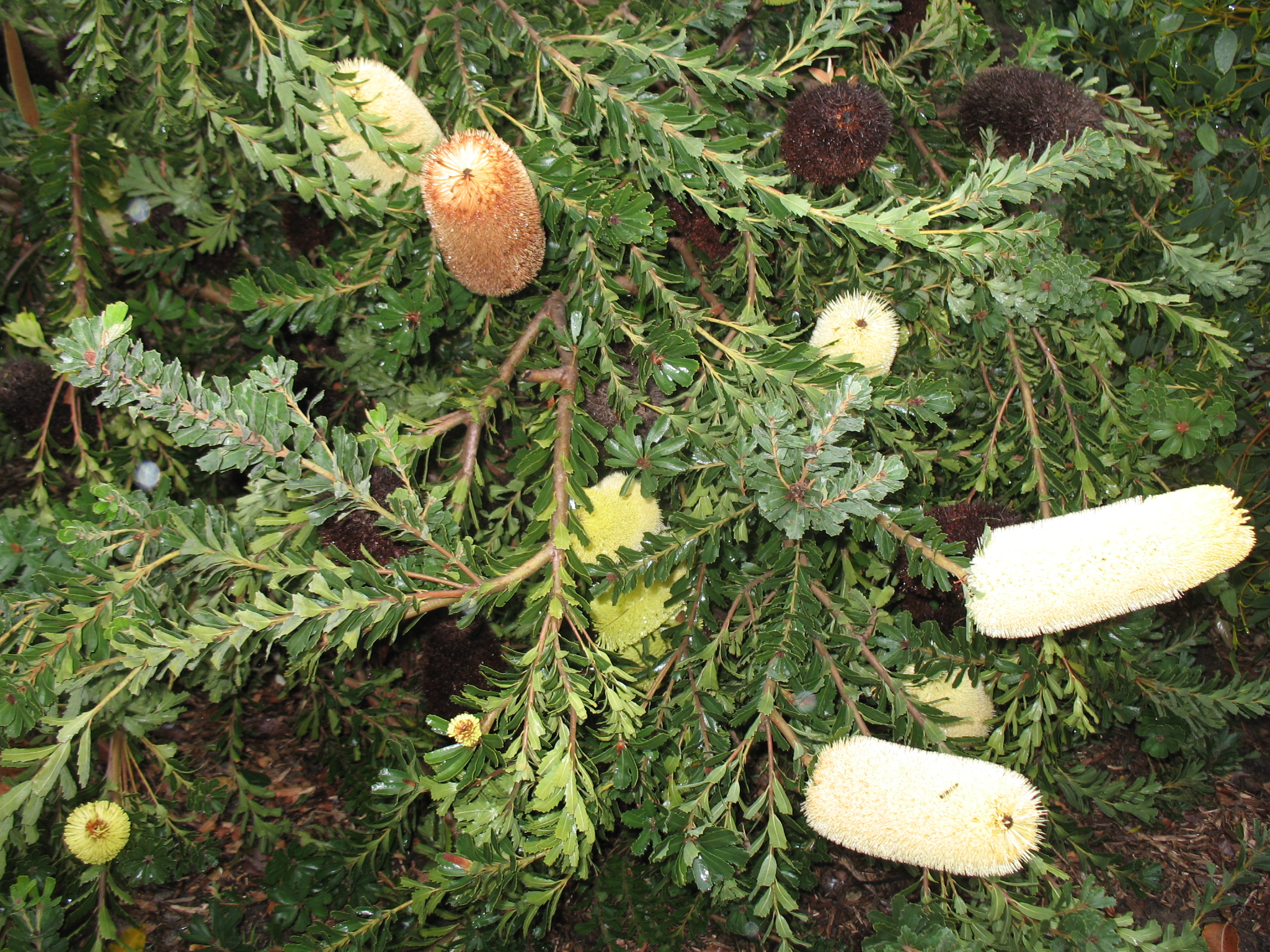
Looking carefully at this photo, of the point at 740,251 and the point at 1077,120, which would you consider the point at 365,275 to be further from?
the point at 1077,120

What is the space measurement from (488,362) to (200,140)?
29.3 inches

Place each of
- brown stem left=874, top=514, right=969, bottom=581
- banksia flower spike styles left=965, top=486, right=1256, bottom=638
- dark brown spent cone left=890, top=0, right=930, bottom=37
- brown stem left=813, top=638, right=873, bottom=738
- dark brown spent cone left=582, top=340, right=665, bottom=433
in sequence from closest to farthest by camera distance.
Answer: banksia flower spike styles left=965, top=486, right=1256, bottom=638
brown stem left=874, top=514, right=969, bottom=581
brown stem left=813, top=638, right=873, bottom=738
dark brown spent cone left=582, top=340, right=665, bottom=433
dark brown spent cone left=890, top=0, right=930, bottom=37

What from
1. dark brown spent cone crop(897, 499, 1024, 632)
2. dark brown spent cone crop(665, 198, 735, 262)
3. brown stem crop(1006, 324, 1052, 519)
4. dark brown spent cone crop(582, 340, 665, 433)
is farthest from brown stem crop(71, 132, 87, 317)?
brown stem crop(1006, 324, 1052, 519)

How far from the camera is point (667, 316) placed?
113cm

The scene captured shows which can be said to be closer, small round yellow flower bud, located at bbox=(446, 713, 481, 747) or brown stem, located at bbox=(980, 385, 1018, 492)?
small round yellow flower bud, located at bbox=(446, 713, 481, 747)

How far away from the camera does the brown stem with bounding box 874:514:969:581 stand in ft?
2.82

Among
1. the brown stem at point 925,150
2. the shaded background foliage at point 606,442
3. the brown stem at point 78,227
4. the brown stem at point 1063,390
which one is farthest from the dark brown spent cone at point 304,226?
the brown stem at point 1063,390

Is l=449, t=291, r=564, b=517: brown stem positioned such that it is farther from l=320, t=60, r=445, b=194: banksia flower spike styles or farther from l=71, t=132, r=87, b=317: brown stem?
l=71, t=132, r=87, b=317: brown stem

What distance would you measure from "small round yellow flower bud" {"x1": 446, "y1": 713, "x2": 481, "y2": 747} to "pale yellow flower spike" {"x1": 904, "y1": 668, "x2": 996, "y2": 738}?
0.63 meters

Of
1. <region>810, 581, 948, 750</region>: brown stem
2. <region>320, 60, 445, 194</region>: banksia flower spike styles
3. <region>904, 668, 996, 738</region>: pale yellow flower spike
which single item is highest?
<region>320, 60, 445, 194</region>: banksia flower spike styles

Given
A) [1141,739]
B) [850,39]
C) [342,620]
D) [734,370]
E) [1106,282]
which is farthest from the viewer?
[1141,739]

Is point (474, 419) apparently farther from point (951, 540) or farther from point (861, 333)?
point (951, 540)

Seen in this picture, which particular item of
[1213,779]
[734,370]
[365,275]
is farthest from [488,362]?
[1213,779]

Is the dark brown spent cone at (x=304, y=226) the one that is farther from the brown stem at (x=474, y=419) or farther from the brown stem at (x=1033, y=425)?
the brown stem at (x=1033, y=425)
